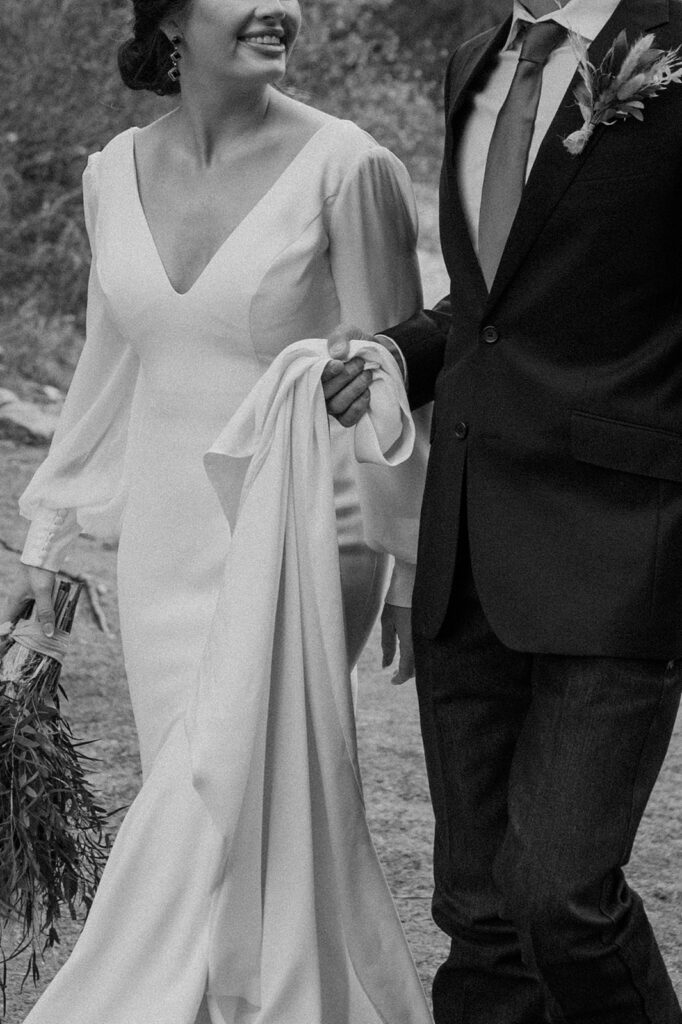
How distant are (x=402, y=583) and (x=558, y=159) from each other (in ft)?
3.03

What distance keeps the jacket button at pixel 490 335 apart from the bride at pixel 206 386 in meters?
0.40

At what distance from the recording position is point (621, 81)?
256 cm

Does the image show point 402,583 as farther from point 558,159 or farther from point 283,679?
point 558,159

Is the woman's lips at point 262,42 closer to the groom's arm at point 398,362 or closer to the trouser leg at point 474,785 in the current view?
the groom's arm at point 398,362

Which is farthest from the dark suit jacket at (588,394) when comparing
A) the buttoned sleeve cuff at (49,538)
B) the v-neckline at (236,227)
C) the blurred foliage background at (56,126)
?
the blurred foliage background at (56,126)

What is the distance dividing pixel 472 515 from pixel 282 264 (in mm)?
626

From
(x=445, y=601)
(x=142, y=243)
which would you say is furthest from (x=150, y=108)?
(x=445, y=601)

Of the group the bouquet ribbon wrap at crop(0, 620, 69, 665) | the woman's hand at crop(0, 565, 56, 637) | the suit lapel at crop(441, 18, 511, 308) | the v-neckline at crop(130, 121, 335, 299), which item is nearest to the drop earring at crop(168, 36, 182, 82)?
the v-neckline at crop(130, 121, 335, 299)

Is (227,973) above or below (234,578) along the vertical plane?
below

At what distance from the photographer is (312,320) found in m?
3.20

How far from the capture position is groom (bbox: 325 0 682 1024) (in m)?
2.64

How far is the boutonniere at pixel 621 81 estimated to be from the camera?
2.56 metres

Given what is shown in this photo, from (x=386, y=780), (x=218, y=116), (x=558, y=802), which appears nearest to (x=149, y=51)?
(x=218, y=116)

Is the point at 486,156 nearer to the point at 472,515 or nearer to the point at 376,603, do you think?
the point at 472,515
